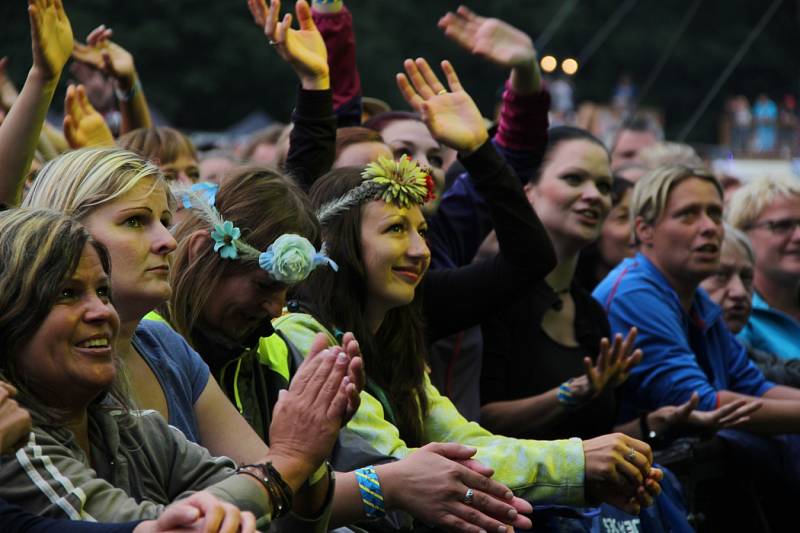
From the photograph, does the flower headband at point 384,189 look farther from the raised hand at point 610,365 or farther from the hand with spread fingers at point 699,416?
the hand with spread fingers at point 699,416

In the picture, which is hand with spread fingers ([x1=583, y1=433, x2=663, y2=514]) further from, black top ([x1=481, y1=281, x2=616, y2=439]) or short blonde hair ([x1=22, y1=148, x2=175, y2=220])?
short blonde hair ([x1=22, y1=148, x2=175, y2=220])

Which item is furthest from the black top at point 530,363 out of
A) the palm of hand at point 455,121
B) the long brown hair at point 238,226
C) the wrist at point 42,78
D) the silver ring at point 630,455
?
the wrist at point 42,78

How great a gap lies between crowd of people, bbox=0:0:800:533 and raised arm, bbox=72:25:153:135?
1 cm

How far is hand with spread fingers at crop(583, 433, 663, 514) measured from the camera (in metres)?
4.24

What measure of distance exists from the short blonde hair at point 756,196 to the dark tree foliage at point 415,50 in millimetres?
30050

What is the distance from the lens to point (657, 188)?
654cm

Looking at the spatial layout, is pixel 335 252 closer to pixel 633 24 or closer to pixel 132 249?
pixel 132 249

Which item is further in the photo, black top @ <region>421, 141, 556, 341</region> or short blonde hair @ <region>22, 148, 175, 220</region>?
black top @ <region>421, 141, 556, 341</region>

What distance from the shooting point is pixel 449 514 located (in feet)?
12.4

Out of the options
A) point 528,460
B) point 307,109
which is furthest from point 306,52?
point 528,460

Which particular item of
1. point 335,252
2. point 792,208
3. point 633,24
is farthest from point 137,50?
point 335,252

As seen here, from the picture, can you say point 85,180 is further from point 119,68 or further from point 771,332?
point 771,332

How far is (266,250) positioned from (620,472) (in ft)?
4.21

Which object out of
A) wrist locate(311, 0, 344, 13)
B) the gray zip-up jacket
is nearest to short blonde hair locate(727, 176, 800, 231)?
wrist locate(311, 0, 344, 13)
